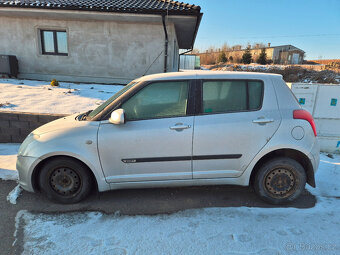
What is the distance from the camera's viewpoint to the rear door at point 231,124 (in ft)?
8.57

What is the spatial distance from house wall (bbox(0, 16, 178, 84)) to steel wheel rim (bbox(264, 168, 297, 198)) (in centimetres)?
854

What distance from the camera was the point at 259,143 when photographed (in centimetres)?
265

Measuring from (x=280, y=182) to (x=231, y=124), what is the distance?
3.38 feet

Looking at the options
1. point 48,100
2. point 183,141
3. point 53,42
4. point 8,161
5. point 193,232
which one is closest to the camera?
point 193,232

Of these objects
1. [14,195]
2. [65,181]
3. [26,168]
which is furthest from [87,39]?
[65,181]

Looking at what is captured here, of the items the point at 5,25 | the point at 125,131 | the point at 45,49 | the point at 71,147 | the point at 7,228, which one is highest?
the point at 5,25

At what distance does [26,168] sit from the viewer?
2658mm

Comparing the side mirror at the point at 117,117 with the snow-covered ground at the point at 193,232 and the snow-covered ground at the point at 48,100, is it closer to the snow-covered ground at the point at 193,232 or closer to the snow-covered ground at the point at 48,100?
the snow-covered ground at the point at 193,232

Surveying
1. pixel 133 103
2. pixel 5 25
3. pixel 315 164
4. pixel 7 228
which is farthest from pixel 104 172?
pixel 5 25

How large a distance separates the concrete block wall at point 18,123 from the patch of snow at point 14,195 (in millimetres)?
1784

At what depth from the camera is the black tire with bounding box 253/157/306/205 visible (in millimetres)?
2752

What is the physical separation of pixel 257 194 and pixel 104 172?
1995 millimetres

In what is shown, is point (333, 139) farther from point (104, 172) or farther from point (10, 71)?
point (10, 71)

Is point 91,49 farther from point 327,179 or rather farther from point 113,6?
point 327,179
